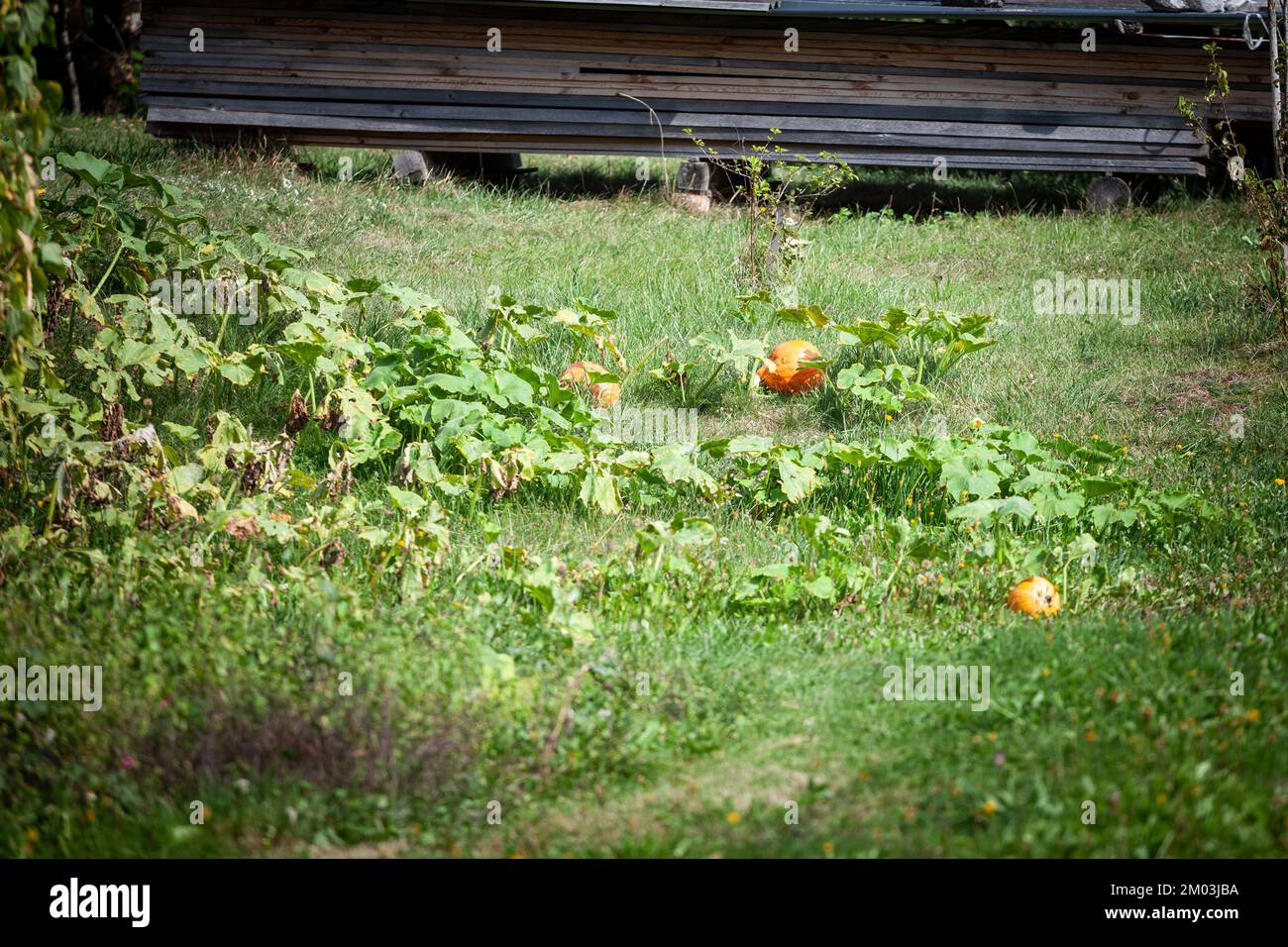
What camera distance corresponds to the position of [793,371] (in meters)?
6.64

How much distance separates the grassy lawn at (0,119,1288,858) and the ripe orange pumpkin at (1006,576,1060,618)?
8cm

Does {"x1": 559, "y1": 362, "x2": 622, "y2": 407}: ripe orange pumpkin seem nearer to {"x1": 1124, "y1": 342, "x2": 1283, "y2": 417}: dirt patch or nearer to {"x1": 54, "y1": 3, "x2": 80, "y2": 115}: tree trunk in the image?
{"x1": 1124, "y1": 342, "x2": 1283, "y2": 417}: dirt patch

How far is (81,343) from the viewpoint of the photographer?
20.9 ft

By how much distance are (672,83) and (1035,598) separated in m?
8.06

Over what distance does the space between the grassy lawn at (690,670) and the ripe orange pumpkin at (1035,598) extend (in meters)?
0.08

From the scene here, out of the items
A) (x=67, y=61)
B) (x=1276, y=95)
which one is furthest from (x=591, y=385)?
(x=67, y=61)

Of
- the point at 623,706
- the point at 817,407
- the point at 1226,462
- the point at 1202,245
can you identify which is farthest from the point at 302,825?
the point at 1202,245

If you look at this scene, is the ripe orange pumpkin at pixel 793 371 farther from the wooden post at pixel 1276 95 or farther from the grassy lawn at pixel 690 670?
the wooden post at pixel 1276 95

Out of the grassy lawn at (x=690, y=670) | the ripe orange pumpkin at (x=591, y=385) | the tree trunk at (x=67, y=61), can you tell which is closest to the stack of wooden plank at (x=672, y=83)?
the tree trunk at (x=67, y=61)

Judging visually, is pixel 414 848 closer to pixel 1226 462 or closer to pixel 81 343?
pixel 81 343

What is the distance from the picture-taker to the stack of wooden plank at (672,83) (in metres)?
11.1

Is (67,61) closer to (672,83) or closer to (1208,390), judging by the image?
(672,83)

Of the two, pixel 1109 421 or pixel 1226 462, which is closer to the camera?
pixel 1226 462

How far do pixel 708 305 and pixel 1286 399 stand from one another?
352 centimetres
